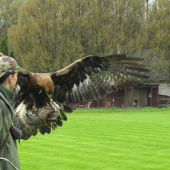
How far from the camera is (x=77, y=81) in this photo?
9.31 meters

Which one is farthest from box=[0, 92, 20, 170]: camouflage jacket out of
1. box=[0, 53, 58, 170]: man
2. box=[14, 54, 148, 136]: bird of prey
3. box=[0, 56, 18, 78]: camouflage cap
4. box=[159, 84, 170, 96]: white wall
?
box=[159, 84, 170, 96]: white wall

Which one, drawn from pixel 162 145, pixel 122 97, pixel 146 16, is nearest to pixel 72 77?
pixel 162 145

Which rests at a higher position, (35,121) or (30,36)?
(30,36)

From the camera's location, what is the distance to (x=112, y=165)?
8.73 meters

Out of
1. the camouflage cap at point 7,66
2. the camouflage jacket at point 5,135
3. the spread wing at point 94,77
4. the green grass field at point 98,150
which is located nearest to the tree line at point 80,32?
the green grass field at point 98,150

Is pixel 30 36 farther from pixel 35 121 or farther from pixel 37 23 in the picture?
pixel 35 121

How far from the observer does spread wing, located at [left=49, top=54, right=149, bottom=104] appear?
8752 mm

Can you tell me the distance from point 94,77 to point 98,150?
2213 millimetres

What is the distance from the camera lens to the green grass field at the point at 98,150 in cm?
875

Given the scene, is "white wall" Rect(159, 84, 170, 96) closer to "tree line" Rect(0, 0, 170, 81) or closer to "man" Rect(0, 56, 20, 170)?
"tree line" Rect(0, 0, 170, 81)

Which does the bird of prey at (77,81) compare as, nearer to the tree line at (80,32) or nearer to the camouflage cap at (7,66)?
the camouflage cap at (7,66)

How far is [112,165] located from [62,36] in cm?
2705

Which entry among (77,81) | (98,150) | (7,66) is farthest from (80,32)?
(7,66)

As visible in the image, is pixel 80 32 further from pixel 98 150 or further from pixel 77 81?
pixel 77 81
